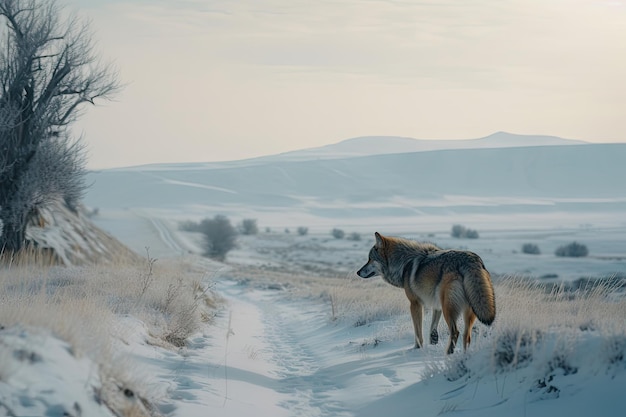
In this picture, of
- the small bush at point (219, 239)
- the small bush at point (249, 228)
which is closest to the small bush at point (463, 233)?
the small bush at point (219, 239)

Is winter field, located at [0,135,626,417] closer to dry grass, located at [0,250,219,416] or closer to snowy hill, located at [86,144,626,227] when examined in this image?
dry grass, located at [0,250,219,416]

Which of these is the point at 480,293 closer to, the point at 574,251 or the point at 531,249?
the point at 574,251

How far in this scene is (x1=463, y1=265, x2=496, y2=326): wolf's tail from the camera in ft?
24.8

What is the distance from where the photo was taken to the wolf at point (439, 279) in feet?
25.4

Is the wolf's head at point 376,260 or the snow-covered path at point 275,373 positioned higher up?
the wolf's head at point 376,260

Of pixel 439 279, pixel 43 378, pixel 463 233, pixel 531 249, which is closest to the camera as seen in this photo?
pixel 43 378

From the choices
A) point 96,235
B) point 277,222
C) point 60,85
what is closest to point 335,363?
point 60,85

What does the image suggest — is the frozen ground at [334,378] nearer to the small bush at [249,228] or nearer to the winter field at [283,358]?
the winter field at [283,358]

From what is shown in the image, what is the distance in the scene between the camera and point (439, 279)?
8492 millimetres

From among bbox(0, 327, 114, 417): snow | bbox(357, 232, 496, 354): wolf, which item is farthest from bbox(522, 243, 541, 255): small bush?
bbox(0, 327, 114, 417): snow

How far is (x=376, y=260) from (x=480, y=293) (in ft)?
9.72

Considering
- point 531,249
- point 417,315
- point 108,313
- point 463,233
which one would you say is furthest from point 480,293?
point 463,233

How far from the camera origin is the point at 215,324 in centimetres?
1329

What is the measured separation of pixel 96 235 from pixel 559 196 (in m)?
166
